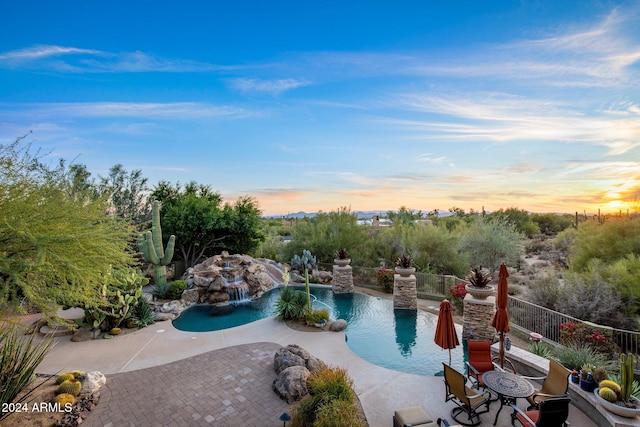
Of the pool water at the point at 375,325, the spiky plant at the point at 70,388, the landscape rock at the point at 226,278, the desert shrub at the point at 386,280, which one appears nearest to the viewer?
the spiky plant at the point at 70,388

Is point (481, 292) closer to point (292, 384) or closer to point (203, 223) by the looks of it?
point (292, 384)

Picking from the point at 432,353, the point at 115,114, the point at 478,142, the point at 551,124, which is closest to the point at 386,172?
the point at 478,142

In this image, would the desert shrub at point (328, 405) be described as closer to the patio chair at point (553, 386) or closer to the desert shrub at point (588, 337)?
the patio chair at point (553, 386)

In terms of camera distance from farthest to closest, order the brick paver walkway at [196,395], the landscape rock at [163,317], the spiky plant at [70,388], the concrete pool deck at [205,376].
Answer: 1. the landscape rock at [163,317]
2. the spiky plant at [70,388]
3. the concrete pool deck at [205,376]
4. the brick paver walkway at [196,395]

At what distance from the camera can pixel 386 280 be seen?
16.9m

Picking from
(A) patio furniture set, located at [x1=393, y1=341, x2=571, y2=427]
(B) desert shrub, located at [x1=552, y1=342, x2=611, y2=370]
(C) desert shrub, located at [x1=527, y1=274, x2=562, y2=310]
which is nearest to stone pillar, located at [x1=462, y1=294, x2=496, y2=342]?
(B) desert shrub, located at [x1=552, y1=342, x2=611, y2=370]

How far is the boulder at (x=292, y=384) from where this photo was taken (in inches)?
251

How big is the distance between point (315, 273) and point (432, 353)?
35.1 feet

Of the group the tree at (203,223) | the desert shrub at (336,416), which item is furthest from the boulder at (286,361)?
the tree at (203,223)

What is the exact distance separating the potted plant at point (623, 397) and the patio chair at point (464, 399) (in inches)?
71.2

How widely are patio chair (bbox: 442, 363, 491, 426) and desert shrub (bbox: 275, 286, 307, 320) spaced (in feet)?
20.8

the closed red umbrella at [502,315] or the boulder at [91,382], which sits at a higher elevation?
the closed red umbrella at [502,315]

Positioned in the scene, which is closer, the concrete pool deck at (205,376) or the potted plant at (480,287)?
the concrete pool deck at (205,376)

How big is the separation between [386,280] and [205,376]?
37.7 ft
